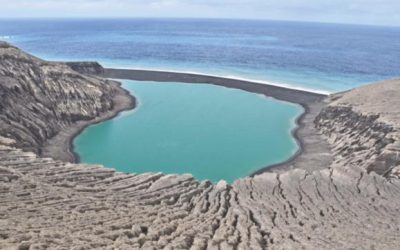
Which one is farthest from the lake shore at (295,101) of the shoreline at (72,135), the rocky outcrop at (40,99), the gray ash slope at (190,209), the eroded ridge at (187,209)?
the rocky outcrop at (40,99)

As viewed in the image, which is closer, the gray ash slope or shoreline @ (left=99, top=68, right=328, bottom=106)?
the gray ash slope

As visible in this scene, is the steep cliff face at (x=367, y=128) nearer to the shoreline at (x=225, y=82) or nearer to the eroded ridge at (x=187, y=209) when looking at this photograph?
the eroded ridge at (x=187, y=209)

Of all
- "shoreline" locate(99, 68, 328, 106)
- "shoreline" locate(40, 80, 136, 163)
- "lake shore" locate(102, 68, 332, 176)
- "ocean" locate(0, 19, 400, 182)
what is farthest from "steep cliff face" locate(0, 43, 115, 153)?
"shoreline" locate(99, 68, 328, 106)

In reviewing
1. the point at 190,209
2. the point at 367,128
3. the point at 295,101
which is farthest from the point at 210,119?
the point at 190,209

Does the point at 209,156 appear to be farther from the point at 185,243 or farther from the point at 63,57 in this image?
the point at 63,57

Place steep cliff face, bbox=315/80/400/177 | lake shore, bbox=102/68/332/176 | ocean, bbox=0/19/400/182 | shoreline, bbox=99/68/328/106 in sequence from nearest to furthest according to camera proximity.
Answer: steep cliff face, bbox=315/80/400/177 → lake shore, bbox=102/68/332/176 → ocean, bbox=0/19/400/182 → shoreline, bbox=99/68/328/106

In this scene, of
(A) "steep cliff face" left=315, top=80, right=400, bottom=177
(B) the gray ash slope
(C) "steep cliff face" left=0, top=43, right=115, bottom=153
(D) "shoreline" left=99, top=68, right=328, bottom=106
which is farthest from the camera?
(D) "shoreline" left=99, top=68, right=328, bottom=106

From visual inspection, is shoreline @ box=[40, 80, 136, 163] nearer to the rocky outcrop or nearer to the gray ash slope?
the rocky outcrop
